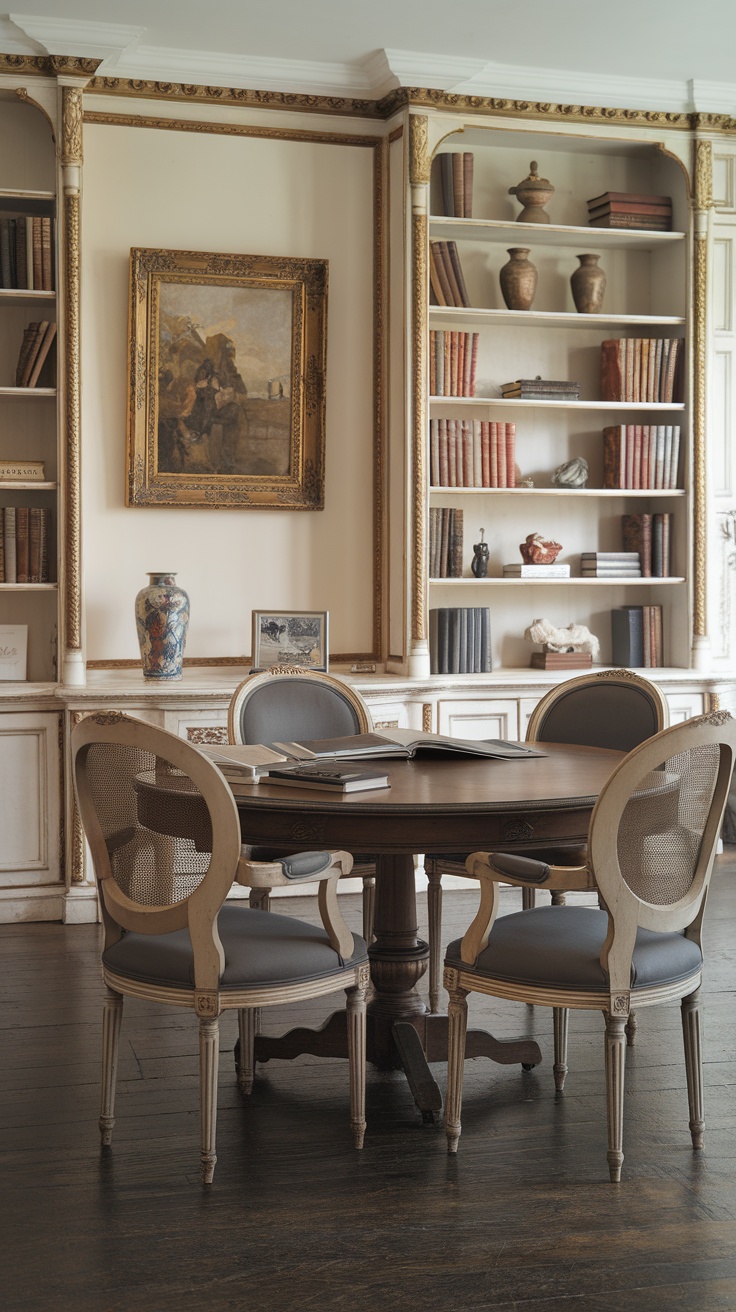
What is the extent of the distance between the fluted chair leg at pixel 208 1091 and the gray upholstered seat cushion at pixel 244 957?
0.09 metres

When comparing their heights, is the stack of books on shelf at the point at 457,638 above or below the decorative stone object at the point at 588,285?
below

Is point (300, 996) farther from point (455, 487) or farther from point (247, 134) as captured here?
point (247, 134)

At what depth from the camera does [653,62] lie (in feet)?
17.2

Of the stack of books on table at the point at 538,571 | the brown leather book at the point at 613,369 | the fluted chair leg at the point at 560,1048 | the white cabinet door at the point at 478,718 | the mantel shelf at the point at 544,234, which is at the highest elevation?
the mantel shelf at the point at 544,234

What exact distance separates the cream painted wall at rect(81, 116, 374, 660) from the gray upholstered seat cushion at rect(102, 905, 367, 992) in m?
2.56

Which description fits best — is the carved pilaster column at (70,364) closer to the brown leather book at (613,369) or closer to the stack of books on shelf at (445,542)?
the stack of books on shelf at (445,542)

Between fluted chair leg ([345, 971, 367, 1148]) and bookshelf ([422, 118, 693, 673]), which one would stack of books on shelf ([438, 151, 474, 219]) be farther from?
fluted chair leg ([345, 971, 367, 1148])

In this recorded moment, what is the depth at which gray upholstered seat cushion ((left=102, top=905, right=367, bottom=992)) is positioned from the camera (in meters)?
2.68

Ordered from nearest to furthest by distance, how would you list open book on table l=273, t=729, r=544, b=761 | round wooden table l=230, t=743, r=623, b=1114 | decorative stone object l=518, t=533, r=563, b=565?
round wooden table l=230, t=743, r=623, b=1114 → open book on table l=273, t=729, r=544, b=761 → decorative stone object l=518, t=533, r=563, b=565

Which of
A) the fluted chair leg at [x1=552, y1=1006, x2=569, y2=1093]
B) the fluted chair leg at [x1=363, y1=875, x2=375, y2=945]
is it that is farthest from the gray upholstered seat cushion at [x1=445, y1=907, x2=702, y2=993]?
the fluted chair leg at [x1=363, y1=875, x2=375, y2=945]

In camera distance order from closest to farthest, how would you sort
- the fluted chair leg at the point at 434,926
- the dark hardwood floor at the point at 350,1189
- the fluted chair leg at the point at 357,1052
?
the dark hardwood floor at the point at 350,1189 < the fluted chair leg at the point at 357,1052 < the fluted chair leg at the point at 434,926

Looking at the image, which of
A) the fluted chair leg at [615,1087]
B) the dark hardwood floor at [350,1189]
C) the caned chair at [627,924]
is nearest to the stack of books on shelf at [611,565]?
the dark hardwood floor at [350,1189]

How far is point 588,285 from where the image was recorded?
18.2 ft

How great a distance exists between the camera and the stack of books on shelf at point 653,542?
5715 millimetres
